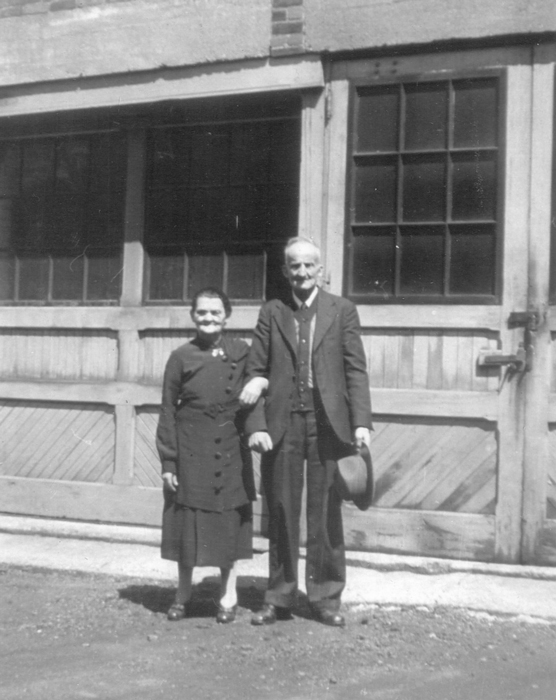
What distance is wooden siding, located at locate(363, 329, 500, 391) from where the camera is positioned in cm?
577

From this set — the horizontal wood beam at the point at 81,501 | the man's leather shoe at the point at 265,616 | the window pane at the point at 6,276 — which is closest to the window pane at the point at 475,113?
the horizontal wood beam at the point at 81,501

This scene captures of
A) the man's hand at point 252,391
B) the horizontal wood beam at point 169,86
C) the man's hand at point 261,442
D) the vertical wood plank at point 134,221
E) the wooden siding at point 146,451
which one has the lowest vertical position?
the wooden siding at point 146,451

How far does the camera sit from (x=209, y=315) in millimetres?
4910

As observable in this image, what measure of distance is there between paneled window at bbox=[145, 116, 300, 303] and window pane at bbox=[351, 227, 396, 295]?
54cm

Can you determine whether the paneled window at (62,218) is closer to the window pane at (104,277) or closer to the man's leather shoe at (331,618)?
the window pane at (104,277)

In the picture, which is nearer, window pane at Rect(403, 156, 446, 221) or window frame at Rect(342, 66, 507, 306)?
window frame at Rect(342, 66, 507, 306)

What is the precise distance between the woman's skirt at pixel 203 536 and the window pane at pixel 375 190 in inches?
82.3

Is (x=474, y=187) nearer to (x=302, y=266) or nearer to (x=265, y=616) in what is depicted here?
(x=302, y=266)

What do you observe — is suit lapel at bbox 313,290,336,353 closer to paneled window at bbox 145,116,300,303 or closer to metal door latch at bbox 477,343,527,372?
metal door latch at bbox 477,343,527,372

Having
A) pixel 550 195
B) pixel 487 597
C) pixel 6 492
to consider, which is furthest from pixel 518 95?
pixel 6 492

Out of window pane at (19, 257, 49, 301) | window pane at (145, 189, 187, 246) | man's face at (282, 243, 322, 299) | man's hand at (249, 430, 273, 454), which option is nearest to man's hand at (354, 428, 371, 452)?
man's hand at (249, 430, 273, 454)

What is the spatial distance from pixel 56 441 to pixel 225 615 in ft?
8.36

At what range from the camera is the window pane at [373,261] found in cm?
601

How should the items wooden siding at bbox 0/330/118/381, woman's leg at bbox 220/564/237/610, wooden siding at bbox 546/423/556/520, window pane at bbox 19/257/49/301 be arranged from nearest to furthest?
woman's leg at bbox 220/564/237/610 → wooden siding at bbox 546/423/556/520 → wooden siding at bbox 0/330/118/381 → window pane at bbox 19/257/49/301
